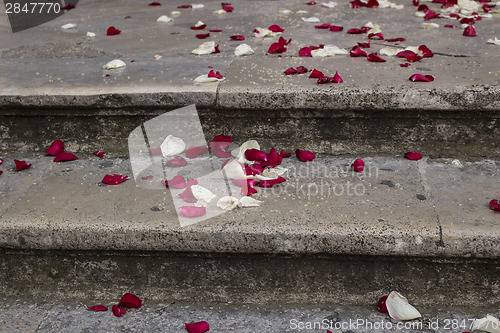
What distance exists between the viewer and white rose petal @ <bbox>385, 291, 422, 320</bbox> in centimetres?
120

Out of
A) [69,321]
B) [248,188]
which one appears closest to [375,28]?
[248,188]

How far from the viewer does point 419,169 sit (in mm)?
1494

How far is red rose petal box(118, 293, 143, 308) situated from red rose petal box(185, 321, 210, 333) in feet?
0.55

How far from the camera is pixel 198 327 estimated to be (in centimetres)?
118

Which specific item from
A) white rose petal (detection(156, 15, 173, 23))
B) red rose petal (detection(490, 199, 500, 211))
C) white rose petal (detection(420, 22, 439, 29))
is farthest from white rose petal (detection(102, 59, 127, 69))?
white rose petal (detection(420, 22, 439, 29))

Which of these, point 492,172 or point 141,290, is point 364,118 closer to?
point 492,172

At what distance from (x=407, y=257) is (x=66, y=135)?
45.7 inches

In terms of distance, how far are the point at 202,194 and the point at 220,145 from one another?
294 millimetres

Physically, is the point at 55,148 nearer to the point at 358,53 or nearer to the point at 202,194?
the point at 202,194

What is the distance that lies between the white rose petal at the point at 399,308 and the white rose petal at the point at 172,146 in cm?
79

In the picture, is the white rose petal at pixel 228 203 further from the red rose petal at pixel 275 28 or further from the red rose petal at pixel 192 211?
the red rose petal at pixel 275 28

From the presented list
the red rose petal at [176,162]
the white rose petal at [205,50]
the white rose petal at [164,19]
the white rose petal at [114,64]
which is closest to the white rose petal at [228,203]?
the red rose petal at [176,162]

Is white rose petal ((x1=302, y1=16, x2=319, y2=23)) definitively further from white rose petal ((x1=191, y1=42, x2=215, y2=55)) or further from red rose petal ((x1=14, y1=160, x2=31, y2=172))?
red rose petal ((x1=14, y1=160, x2=31, y2=172))

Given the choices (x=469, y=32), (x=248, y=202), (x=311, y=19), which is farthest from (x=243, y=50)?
(x=469, y=32)
